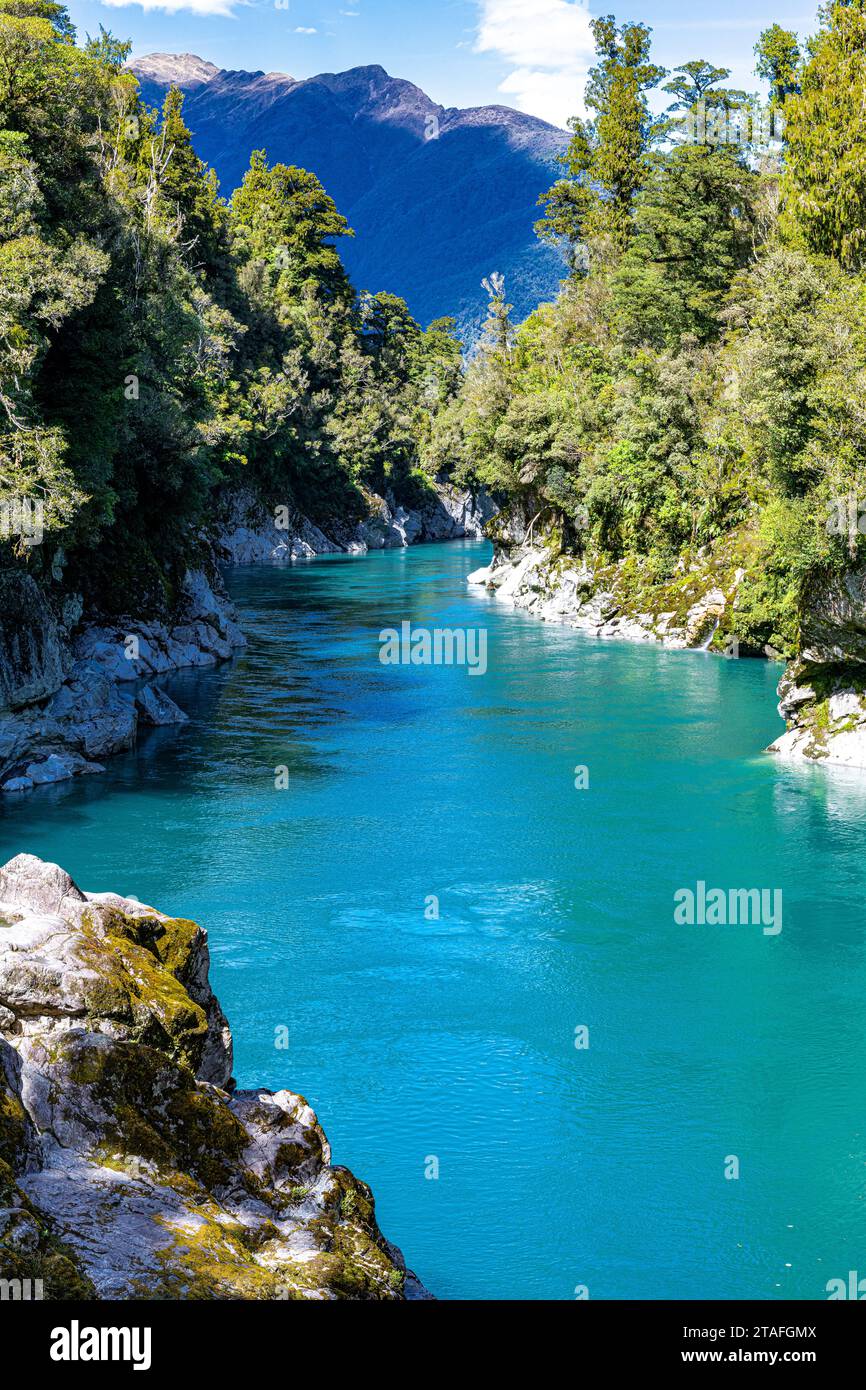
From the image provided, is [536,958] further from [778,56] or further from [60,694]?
[778,56]

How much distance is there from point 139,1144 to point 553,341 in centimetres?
6953

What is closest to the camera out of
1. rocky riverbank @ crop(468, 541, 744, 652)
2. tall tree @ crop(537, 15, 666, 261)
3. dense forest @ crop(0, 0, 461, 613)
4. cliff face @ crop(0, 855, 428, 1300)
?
cliff face @ crop(0, 855, 428, 1300)

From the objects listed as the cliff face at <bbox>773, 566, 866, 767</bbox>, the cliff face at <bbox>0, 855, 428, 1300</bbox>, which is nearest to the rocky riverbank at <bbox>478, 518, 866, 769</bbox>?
the cliff face at <bbox>773, 566, 866, 767</bbox>

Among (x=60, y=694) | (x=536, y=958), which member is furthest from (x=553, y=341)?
(x=536, y=958)

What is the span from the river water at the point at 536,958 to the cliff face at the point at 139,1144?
13.2 ft

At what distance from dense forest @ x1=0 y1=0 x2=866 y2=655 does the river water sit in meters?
6.79

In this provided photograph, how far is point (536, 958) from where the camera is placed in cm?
2138

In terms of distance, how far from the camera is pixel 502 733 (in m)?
37.5

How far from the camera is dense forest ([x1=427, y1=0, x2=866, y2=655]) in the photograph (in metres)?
31.2

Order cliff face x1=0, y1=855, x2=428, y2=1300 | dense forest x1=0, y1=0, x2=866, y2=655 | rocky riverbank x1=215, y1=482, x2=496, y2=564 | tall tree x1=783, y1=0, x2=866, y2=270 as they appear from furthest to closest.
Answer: rocky riverbank x1=215, y1=482, x2=496, y2=564
tall tree x1=783, y1=0, x2=866, y2=270
dense forest x1=0, y1=0, x2=866, y2=655
cliff face x1=0, y1=855, x2=428, y2=1300

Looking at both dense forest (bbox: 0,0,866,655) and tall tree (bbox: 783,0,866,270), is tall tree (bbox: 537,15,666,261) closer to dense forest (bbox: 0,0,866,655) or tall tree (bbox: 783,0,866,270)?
dense forest (bbox: 0,0,866,655)

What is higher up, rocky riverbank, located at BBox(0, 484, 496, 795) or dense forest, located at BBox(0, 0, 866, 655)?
dense forest, located at BBox(0, 0, 866, 655)
